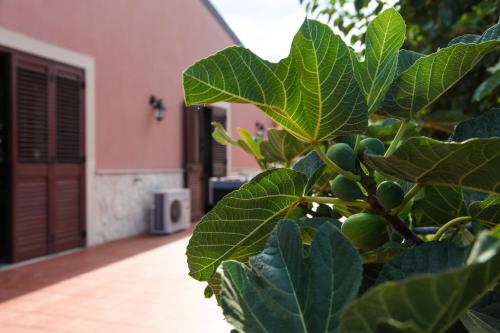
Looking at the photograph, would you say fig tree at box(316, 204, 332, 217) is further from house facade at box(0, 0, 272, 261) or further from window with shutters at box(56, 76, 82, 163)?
window with shutters at box(56, 76, 82, 163)

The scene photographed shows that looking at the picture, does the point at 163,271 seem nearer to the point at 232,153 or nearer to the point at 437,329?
the point at 437,329

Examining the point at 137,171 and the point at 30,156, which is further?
the point at 137,171

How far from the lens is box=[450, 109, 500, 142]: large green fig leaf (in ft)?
1.35

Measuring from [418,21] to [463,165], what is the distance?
220 centimetres

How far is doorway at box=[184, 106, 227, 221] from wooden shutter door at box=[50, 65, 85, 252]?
103 inches

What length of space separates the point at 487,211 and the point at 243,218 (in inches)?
8.3

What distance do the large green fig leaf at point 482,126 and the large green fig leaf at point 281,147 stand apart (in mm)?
309

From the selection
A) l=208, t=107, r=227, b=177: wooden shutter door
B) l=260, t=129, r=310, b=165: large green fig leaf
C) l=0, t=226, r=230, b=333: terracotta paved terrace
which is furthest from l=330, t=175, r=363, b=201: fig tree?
l=208, t=107, r=227, b=177: wooden shutter door

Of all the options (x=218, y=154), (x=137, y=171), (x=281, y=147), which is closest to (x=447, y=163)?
(x=281, y=147)

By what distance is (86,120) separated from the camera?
18.4ft

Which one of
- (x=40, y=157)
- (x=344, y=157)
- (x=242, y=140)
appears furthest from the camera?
(x=40, y=157)

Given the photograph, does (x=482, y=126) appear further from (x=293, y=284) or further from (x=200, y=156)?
(x=200, y=156)

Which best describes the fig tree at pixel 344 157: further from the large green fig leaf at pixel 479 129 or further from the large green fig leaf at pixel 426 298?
the large green fig leaf at pixel 426 298

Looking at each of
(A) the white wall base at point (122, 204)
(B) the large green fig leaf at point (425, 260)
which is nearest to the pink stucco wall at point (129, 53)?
(A) the white wall base at point (122, 204)
